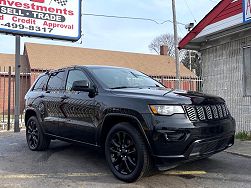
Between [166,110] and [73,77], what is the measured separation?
2487 millimetres

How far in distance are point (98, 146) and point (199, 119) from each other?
177cm

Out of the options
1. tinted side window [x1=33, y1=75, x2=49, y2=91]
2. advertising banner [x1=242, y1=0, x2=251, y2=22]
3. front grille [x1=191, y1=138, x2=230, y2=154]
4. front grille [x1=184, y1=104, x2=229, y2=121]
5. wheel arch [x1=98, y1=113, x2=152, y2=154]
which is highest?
advertising banner [x1=242, y1=0, x2=251, y2=22]

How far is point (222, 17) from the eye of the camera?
8.92 meters

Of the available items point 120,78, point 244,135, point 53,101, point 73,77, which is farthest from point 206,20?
point 53,101

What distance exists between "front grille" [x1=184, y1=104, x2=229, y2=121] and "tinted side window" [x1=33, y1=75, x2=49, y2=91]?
386 centimetres

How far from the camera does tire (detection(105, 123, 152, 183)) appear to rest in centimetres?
476

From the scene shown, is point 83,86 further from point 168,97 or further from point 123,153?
point 168,97

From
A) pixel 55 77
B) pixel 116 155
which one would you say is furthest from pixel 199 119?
pixel 55 77

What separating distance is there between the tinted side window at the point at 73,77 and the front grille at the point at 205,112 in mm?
2198

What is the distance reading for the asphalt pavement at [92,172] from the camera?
499 cm

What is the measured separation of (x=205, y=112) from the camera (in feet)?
16.2

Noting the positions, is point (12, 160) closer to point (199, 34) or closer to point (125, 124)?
point (125, 124)

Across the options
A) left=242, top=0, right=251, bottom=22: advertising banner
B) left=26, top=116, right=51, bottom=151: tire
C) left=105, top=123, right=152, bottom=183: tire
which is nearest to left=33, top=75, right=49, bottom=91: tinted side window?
left=26, top=116, right=51, bottom=151: tire

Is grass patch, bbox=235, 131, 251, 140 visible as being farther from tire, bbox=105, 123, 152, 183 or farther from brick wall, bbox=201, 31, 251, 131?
tire, bbox=105, 123, 152, 183
